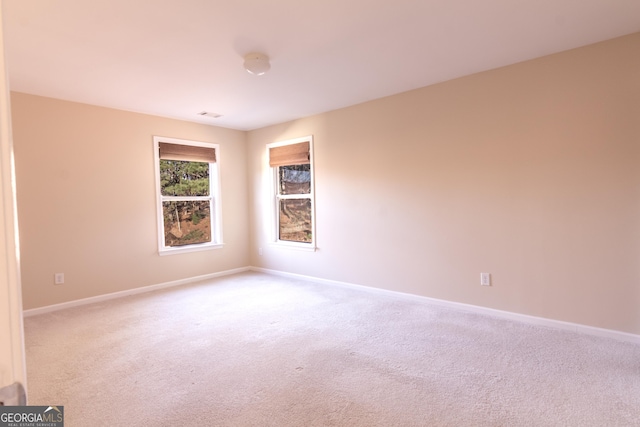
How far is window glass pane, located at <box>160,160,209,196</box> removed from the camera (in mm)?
4785

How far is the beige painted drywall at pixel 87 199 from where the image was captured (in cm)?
361

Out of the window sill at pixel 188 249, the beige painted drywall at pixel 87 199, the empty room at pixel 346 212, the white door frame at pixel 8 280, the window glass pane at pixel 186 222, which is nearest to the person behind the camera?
the white door frame at pixel 8 280

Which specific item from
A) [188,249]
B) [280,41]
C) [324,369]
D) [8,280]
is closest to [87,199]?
[188,249]

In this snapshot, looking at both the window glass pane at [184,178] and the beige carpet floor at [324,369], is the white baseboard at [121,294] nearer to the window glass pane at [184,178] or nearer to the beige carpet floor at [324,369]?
the beige carpet floor at [324,369]

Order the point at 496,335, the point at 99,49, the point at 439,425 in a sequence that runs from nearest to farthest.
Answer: the point at 439,425
the point at 99,49
the point at 496,335

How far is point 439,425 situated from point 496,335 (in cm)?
142

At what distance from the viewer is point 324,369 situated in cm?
235

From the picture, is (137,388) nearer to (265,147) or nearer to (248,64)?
(248,64)

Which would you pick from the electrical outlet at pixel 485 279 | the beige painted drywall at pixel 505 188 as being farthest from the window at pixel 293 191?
the electrical outlet at pixel 485 279

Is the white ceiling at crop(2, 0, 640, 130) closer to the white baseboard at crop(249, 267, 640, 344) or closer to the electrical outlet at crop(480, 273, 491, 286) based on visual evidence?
the electrical outlet at crop(480, 273, 491, 286)

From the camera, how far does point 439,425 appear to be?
69.1 inches

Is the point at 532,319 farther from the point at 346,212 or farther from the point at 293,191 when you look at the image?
the point at 293,191

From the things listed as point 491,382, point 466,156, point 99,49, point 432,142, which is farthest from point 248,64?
point 491,382

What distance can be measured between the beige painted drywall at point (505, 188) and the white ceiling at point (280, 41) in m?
0.32
